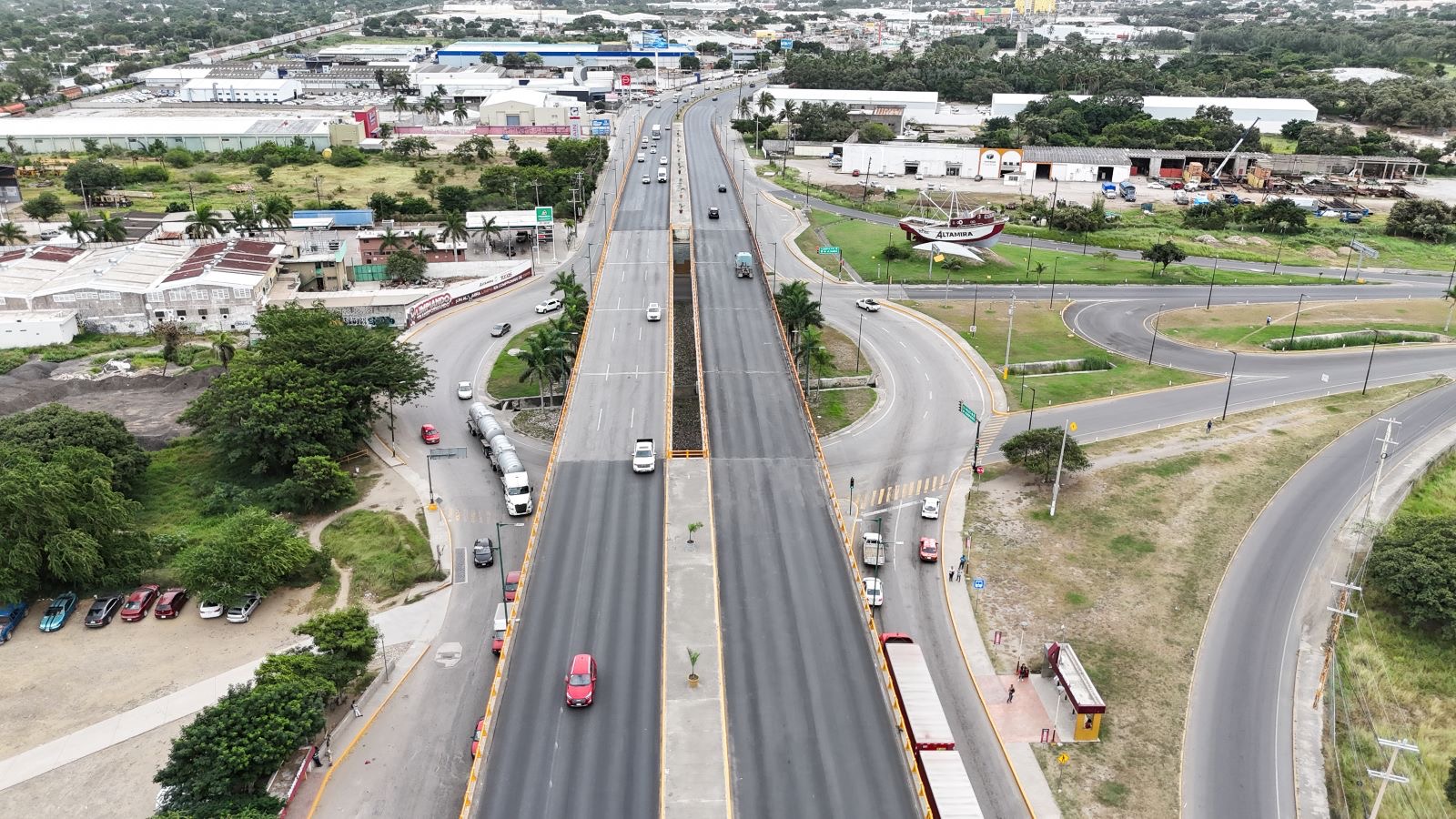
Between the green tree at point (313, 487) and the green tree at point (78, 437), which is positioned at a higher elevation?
the green tree at point (78, 437)

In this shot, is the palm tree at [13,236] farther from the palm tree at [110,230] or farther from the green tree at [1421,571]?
the green tree at [1421,571]

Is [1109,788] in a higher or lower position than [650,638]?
lower

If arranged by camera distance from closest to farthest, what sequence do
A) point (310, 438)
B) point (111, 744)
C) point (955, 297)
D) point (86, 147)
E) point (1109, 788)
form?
point (1109, 788) → point (111, 744) → point (310, 438) → point (955, 297) → point (86, 147)

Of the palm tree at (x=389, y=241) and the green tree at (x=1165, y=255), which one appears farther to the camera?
the green tree at (x=1165, y=255)

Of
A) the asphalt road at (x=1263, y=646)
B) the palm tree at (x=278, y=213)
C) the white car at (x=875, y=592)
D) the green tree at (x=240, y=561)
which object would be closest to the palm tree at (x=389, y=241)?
the palm tree at (x=278, y=213)

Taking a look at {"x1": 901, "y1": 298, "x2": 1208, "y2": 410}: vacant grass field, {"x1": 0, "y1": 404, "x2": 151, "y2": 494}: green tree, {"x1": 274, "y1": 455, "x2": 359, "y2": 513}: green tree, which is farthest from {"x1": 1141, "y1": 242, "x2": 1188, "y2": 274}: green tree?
{"x1": 0, "y1": 404, "x2": 151, "y2": 494}: green tree

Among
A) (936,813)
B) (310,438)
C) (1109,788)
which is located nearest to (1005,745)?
(1109,788)

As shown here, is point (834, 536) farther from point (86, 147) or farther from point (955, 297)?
point (86, 147)
